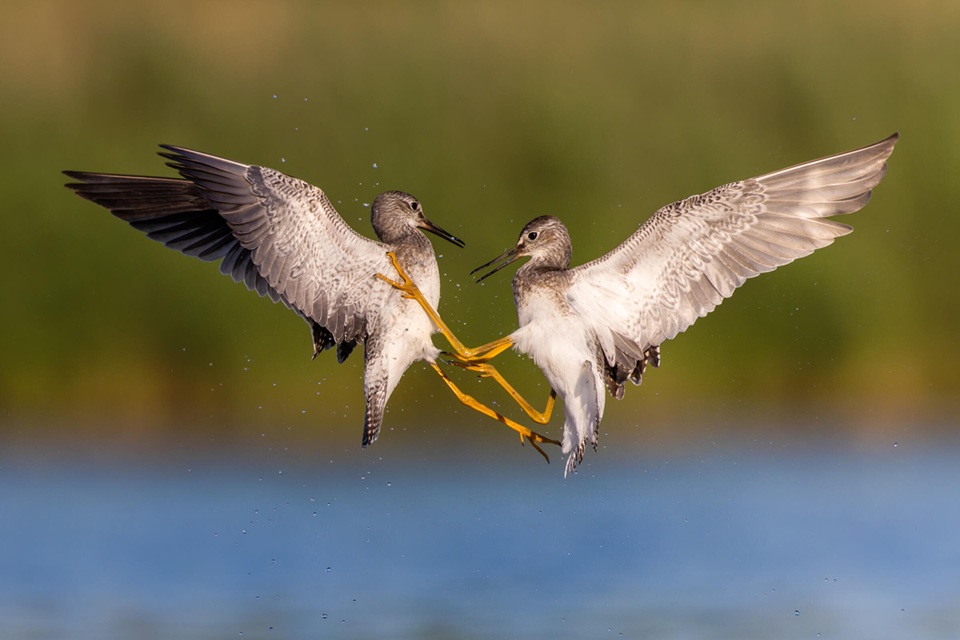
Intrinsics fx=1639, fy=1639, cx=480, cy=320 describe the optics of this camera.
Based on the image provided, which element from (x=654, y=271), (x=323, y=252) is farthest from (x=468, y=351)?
(x=654, y=271)

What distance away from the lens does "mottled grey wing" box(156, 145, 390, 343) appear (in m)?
7.12

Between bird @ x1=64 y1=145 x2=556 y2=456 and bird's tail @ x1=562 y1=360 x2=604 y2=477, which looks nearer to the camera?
bird's tail @ x1=562 y1=360 x2=604 y2=477

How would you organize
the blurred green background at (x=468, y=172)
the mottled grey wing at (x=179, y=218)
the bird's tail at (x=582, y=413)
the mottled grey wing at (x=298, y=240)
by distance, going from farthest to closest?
1. the blurred green background at (x=468, y=172)
2. the mottled grey wing at (x=179, y=218)
3. the mottled grey wing at (x=298, y=240)
4. the bird's tail at (x=582, y=413)

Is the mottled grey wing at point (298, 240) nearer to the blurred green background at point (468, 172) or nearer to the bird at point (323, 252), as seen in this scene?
the bird at point (323, 252)

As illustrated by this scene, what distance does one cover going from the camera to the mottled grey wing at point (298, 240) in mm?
7125

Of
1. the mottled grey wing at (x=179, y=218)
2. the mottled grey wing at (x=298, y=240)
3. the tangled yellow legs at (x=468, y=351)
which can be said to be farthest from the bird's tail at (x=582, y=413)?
the mottled grey wing at (x=179, y=218)

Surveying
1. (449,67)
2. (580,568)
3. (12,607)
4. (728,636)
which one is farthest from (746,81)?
(12,607)

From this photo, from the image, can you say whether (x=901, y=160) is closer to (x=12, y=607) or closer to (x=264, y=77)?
(x=264, y=77)

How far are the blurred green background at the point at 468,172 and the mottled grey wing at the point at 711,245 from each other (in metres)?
3.44

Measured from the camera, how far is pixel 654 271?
7.22 m

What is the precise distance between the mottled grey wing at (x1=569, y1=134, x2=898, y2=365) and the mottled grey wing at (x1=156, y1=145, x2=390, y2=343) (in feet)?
3.14

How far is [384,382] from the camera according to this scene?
7.19 metres

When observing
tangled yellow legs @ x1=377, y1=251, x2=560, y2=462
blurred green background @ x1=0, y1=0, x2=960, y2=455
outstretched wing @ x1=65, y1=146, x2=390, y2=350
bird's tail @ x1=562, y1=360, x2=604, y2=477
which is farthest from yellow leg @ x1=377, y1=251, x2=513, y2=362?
blurred green background @ x1=0, y1=0, x2=960, y2=455

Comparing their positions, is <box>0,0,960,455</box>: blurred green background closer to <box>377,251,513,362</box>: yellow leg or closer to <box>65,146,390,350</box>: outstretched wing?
<box>65,146,390,350</box>: outstretched wing
